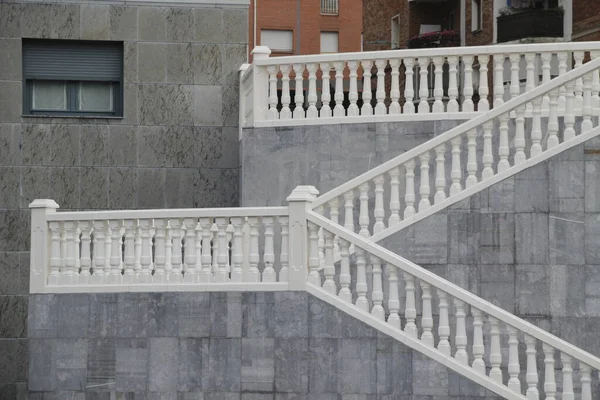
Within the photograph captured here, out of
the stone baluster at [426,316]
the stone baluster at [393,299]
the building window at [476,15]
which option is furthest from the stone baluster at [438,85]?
the building window at [476,15]

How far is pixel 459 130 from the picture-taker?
1666cm

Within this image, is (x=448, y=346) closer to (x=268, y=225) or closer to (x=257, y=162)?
(x=268, y=225)

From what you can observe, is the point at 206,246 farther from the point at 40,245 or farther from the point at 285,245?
the point at 40,245

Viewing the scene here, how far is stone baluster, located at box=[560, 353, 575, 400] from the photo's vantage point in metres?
14.8

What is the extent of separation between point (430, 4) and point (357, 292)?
2604 centimetres

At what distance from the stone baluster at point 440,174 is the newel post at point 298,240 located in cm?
170

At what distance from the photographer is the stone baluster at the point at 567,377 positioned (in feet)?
48.5

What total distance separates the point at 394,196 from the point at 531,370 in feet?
9.22

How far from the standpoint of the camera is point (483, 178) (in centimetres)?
1684

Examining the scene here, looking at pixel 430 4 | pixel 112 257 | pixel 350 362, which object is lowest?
pixel 350 362

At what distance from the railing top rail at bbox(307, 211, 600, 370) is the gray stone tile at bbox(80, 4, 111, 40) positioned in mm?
6244

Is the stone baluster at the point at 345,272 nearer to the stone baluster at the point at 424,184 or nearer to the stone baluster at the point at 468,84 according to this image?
the stone baluster at the point at 424,184

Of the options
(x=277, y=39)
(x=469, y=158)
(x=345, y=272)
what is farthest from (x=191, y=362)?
(x=277, y=39)

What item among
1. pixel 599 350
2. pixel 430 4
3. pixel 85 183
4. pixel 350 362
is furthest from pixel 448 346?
pixel 430 4
